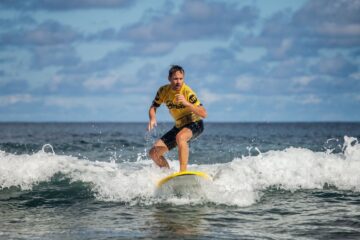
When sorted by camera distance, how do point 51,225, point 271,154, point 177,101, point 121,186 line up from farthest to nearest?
point 271,154 → point 121,186 → point 177,101 → point 51,225

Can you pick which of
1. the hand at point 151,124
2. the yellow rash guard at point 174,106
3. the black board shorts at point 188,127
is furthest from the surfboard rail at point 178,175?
the yellow rash guard at point 174,106

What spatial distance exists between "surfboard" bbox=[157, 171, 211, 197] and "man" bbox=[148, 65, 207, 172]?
251mm

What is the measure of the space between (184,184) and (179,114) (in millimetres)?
1558

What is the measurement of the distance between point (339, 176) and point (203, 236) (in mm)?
7041

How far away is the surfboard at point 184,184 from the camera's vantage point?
9.70 m

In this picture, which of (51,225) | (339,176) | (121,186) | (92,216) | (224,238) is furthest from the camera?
(339,176)

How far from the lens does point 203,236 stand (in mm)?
7207

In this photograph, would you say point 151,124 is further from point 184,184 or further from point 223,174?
point 223,174

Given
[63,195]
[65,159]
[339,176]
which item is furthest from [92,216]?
[339,176]

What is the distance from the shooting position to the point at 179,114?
34.1 feet

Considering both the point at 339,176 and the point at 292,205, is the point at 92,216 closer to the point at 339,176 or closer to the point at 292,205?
the point at 292,205

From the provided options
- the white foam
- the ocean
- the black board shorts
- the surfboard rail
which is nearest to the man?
the black board shorts

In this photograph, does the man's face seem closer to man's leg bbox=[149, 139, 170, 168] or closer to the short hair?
the short hair

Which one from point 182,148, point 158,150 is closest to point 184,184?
point 182,148
